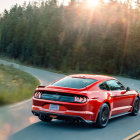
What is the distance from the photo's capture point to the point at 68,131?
7.25 metres

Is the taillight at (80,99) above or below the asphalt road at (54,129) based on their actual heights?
above

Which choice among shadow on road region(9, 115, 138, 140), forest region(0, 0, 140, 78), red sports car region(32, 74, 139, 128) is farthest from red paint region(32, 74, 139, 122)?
forest region(0, 0, 140, 78)

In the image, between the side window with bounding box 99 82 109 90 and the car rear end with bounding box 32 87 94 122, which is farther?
the side window with bounding box 99 82 109 90

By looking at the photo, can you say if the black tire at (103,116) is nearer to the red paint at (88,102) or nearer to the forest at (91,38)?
the red paint at (88,102)

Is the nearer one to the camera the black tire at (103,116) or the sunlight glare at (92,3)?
the black tire at (103,116)

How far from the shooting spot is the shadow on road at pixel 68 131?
6602mm

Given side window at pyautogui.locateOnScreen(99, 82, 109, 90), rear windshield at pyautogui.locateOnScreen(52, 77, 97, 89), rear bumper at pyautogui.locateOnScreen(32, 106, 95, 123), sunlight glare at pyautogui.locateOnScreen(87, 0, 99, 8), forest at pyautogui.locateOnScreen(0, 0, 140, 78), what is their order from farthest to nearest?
sunlight glare at pyautogui.locateOnScreen(87, 0, 99, 8) → forest at pyautogui.locateOnScreen(0, 0, 140, 78) → side window at pyautogui.locateOnScreen(99, 82, 109, 90) → rear windshield at pyautogui.locateOnScreen(52, 77, 97, 89) → rear bumper at pyautogui.locateOnScreen(32, 106, 95, 123)

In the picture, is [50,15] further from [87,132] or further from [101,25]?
[87,132]

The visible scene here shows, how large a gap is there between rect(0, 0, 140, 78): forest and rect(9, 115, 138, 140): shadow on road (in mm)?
26565

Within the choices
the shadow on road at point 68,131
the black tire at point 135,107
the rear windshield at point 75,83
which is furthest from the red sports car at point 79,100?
the black tire at point 135,107

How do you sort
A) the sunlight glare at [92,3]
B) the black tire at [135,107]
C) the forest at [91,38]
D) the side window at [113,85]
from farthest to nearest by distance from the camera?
the sunlight glare at [92,3]
the forest at [91,38]
the black tire at [135,107]
the side window at [113,85]

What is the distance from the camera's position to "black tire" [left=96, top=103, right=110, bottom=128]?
25.0ft

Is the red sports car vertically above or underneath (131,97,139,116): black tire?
above

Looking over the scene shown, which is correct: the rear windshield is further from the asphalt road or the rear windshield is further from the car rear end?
the asphalt road
